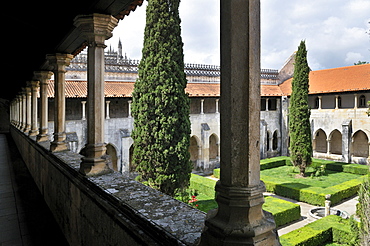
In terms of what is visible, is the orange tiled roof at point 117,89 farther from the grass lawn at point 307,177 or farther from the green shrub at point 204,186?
the grass lawn at point 307,177

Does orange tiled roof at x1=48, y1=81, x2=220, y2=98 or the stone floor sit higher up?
orange tiled roof at x1=48, y1=81, x2=220, y2=98

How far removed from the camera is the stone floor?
420 cm

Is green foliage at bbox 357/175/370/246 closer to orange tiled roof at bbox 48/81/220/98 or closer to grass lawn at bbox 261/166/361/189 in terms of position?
grass lawn at bbox 261/166/361/189

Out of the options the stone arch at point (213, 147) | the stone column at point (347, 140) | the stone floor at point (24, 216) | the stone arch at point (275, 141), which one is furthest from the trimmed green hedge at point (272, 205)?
the stone arch at point (275, 141)

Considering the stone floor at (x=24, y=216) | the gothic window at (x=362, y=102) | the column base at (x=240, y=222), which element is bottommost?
the stone floor at (x=24, y=216)

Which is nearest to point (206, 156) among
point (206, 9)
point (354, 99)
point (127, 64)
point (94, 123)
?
point (127, 64)

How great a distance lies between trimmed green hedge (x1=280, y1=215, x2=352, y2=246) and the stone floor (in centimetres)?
595

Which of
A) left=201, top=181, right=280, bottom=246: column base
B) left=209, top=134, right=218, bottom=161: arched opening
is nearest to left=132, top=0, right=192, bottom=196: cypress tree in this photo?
left=201, top=181, right=280, bottom=246: column base

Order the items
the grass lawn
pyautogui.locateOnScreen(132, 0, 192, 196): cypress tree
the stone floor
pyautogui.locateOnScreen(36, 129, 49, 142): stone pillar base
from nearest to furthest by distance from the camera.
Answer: the stone floor < pyautogui.locateOnScreen(36, 129, 49, 142): stone pillar base < pyautogui.locateOnScreen(132, 0, 192, 196): cypress tree < the grass lawn

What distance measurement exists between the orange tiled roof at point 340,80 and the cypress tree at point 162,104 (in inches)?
605

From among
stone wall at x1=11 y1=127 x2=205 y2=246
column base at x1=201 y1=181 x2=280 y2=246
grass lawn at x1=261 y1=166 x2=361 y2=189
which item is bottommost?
grass lawn at x1=261 y1=166 x2=361 y2=189

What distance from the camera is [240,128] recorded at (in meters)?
1.59

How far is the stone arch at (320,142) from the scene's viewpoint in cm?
2623

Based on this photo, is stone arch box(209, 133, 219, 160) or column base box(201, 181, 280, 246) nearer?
column base box(201, 181, 280, 246)
